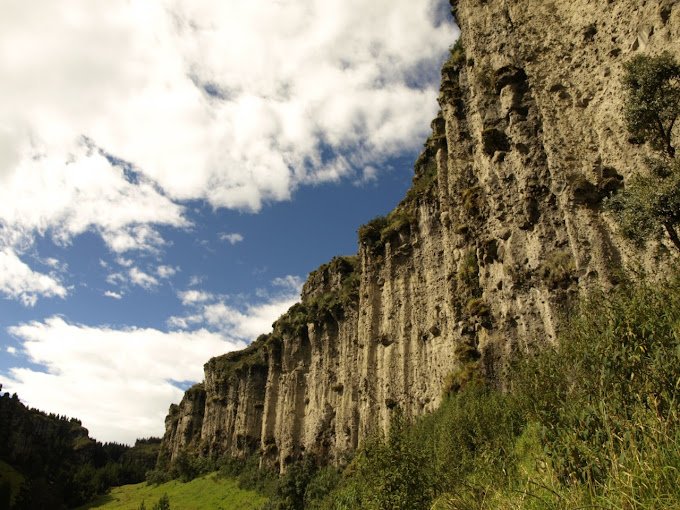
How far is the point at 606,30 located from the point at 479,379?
1896 centimetres

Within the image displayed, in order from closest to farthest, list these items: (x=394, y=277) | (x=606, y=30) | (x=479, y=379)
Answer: (x=606, y=30) → (x=479, y=379) → (x=394, y=277)

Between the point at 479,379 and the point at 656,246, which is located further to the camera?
the point at 479,379

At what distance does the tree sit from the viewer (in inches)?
A: 639

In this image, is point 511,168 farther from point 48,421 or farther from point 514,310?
point 48,421

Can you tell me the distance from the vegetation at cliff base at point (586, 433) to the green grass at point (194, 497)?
140 feet

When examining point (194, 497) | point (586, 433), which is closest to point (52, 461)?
point (194, 497)

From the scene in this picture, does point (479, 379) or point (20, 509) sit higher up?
point (479, 379)

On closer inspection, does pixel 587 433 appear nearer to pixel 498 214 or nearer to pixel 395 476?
pixel 395 476

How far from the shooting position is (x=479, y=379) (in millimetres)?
26141

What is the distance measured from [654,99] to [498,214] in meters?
9.98

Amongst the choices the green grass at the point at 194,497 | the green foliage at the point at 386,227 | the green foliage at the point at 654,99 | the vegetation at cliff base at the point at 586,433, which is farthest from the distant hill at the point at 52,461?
the green foliage at the point at 654,99

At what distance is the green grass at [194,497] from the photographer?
59.0 m

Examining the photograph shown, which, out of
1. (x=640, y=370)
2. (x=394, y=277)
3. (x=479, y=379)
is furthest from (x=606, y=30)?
(x=394, y=277)

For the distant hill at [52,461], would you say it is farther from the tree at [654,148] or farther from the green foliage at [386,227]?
the tree at [654,148]
